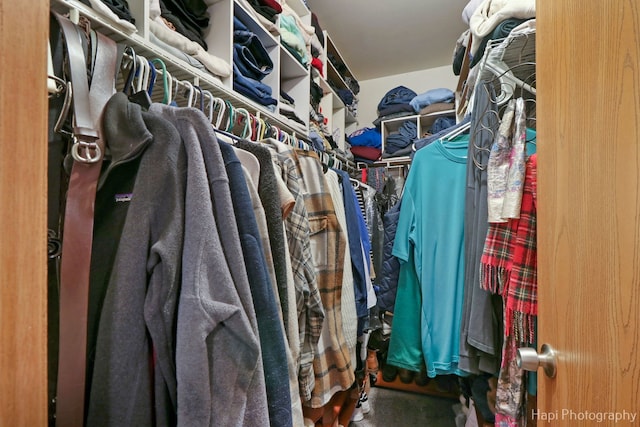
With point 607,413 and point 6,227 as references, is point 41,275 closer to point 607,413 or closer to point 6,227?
point 6,227

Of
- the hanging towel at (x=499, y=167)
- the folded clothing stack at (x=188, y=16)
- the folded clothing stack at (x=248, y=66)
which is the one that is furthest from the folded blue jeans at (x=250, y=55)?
the hanging towel at (x=499, y=167)

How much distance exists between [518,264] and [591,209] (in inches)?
16.7

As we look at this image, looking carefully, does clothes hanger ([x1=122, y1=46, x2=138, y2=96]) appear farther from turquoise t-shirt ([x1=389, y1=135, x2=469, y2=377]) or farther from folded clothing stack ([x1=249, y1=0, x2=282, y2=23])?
turquoise t-shirt ([x1=389, y1=135, x2=469, y2=377])

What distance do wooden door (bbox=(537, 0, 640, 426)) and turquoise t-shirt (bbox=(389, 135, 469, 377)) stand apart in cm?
52

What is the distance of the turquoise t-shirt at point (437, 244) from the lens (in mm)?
1104

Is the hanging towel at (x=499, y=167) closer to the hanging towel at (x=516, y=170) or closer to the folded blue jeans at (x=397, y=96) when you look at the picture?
the hanging towel at (x=516, y=170)

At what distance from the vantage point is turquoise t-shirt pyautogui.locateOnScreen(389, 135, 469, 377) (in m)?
1.10

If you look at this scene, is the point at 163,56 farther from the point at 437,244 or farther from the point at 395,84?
the point at 395,84

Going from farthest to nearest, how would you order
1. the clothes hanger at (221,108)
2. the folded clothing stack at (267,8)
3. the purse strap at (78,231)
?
1. the folded clothing stack at (267,8)
2. the clothes hanger at (221,108)
3. the purse strap at (78,231)

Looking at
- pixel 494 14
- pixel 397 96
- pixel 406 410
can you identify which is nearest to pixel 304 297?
pixel 494 14

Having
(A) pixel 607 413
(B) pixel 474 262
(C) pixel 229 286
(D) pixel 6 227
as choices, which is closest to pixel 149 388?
(C) pixel 229 286

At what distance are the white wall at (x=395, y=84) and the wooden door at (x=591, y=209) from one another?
239cm

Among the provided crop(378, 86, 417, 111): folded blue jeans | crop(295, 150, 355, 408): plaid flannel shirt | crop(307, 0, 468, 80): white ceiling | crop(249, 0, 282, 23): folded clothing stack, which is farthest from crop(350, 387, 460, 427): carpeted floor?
crop(307, 0, 468, 80): white ceiling

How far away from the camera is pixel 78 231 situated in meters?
0.46
